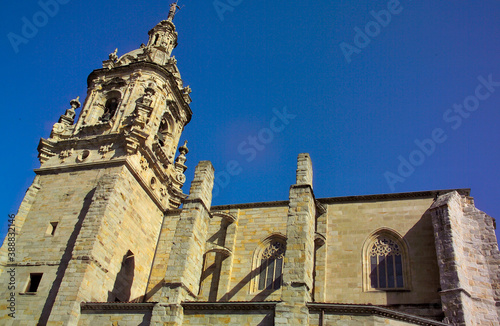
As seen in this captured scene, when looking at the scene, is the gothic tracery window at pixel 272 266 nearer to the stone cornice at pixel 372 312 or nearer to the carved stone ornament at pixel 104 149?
the stone cornice at pixel 372 312

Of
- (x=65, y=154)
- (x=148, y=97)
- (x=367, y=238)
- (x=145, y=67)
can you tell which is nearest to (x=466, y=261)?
(x=367, y=238)

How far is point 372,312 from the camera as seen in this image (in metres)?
12.4

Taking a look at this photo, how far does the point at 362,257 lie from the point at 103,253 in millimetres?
9314

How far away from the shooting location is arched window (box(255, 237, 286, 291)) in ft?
58.6

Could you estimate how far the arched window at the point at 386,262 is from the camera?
16.2 metres

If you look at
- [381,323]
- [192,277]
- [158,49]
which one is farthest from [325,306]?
[158,49]

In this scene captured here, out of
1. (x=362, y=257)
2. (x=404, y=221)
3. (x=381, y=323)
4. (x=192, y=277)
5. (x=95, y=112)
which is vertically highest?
(x=95, y=112)

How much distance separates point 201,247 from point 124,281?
3.80m

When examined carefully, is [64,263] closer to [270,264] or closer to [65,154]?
[65,154]

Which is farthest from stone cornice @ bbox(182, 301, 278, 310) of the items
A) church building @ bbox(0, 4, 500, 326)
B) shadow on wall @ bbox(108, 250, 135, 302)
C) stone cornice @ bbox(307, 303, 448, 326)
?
shadow on wall @ bbox(108, 250, 135, 302)

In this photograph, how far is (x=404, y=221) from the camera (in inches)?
684

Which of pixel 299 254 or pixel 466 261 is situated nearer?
pixel 299 254

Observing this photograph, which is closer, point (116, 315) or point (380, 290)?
point (116, 315)

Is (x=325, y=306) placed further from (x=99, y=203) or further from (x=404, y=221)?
(x=99, y=203)
